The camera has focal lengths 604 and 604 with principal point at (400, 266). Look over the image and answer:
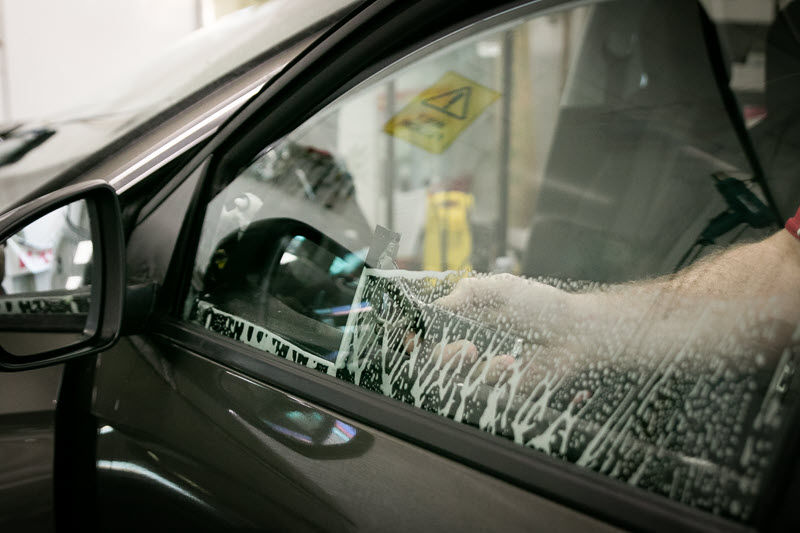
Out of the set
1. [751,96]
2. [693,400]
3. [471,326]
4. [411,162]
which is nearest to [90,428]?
[471,326]

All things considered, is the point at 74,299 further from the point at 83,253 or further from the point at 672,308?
the point at 672,308

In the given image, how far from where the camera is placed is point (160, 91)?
1.36 m

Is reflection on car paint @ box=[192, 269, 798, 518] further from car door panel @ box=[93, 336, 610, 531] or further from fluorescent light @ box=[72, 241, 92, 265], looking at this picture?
fluorescent light @ box=[72, 241, 92, 265]

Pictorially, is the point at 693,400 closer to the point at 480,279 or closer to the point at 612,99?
the point at 480,279

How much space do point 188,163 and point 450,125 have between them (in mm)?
516

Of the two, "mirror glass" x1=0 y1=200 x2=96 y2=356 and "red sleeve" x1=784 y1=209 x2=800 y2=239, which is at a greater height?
"red sleeve" x1=784 y1=209 x2=800 y2=239

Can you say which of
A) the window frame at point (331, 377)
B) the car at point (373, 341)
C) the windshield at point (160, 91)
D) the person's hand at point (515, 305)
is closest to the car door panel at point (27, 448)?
the car at point (373, 341)

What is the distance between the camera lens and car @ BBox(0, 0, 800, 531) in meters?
0.62

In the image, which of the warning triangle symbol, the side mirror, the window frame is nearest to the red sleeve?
the window frame

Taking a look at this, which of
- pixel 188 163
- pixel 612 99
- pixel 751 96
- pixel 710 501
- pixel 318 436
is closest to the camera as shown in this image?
pixel 710 501

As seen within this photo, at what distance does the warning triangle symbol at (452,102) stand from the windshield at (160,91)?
242 mm

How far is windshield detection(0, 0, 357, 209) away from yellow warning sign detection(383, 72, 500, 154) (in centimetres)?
23

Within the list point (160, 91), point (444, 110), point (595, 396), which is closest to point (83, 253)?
point (160, 91)

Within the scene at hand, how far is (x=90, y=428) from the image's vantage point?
1.03m
